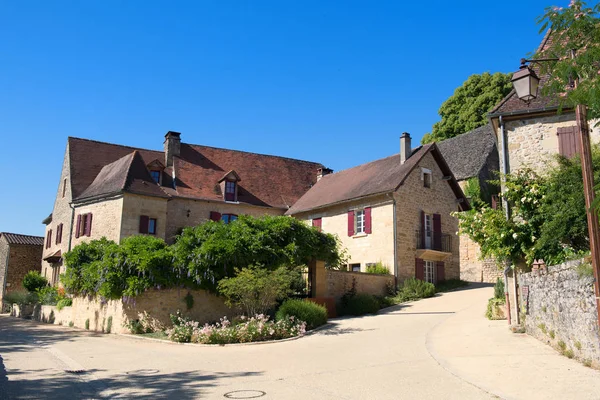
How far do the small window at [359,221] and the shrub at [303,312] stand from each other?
9.41m

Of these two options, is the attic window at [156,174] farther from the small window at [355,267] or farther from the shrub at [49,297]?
the small window at [355,267]

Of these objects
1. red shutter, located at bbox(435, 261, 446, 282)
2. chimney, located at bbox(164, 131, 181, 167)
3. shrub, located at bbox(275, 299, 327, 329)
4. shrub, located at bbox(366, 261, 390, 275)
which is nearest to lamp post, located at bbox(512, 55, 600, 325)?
shrub, located at bbox(275, 299, 327, 329)

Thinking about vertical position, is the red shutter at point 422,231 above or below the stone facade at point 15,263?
above

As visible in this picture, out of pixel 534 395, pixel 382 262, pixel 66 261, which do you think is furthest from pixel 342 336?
pixel 66 261

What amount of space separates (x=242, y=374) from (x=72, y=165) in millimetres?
24647

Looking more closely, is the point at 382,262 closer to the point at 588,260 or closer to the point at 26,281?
the point at 588,260

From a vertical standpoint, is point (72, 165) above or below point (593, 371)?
above

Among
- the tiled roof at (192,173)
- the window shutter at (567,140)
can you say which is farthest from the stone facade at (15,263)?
the window shutter at (567,140)

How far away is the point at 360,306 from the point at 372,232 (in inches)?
249

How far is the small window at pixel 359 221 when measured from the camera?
25.2 m

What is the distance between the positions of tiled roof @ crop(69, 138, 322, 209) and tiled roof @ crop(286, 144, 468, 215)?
9.35 feet

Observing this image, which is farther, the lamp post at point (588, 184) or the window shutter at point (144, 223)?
the window shutter at point (144, 223)

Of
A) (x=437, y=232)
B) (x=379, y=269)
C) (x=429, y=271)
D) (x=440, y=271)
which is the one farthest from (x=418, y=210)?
(x=379, y=269)

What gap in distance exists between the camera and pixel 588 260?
8430mm
